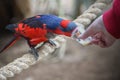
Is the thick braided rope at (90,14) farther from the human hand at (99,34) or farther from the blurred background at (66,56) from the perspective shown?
the blurred background at (66,56)

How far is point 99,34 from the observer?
0.81 m

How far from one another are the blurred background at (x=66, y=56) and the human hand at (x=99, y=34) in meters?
0.74

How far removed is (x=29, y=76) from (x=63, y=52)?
0.85 feet

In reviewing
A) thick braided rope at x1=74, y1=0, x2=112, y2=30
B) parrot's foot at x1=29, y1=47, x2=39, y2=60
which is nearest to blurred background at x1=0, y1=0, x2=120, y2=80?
thick braided rope at x1=74, y1=0, x2=112, y2=30

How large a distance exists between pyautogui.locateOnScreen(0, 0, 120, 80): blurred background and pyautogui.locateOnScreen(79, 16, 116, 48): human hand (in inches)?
29.2

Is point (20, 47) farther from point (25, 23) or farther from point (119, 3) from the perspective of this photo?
point (119, 3)

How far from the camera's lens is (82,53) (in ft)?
5.75

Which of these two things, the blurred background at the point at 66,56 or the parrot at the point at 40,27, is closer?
the parrot at the point at 40,27

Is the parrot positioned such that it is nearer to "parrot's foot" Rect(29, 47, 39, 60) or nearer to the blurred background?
"parrot's foot" Rect(29, 47, 39, 60)

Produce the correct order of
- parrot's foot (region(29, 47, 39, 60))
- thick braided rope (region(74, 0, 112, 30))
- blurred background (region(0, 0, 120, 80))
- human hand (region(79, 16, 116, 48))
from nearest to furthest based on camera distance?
human hand (region(79, 16, 116, 48))
parrot's foot (region(29, 47, 39, 60))
thick braided rope (region(74, 0, 112, 30))
blurred background (region(0, 0, 120, 80))

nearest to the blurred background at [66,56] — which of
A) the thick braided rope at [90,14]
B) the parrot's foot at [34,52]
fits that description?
the thick braided rope at [90,14]

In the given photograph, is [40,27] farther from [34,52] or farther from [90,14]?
[90,14]

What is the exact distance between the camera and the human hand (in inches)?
30.8

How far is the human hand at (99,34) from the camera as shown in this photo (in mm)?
781
